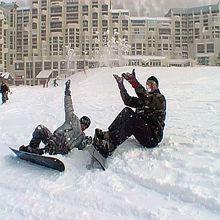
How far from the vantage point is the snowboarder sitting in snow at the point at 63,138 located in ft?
17.7

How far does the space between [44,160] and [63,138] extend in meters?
0.57

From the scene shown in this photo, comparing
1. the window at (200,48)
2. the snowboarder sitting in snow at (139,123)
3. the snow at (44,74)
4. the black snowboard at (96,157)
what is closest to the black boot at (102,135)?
the snowboarder sitting in snow at (139,123)

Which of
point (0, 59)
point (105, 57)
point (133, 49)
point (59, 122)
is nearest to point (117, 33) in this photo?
point (133, 49)

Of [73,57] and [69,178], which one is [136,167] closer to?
[69,178]

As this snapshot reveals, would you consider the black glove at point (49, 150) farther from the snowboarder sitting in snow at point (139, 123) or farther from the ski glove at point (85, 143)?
the snowboarder sitting in snow at point (139, 123)

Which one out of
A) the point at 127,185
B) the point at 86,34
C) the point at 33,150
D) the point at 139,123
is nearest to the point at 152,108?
the point at 139,123

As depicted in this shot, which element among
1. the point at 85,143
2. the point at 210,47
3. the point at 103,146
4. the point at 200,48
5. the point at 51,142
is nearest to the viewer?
the point at 103,146

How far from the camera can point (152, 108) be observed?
5.31 metres

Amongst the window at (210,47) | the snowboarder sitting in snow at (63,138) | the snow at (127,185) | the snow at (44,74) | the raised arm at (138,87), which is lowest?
the snow at (127,185)

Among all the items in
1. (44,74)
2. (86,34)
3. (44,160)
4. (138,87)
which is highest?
(86,34)

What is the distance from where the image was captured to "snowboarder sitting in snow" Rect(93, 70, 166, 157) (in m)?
5.14

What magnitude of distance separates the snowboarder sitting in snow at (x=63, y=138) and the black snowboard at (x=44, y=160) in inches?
4.7

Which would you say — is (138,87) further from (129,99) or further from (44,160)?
(44,160)

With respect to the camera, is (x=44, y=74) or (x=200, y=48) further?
(x=200, y=48)
